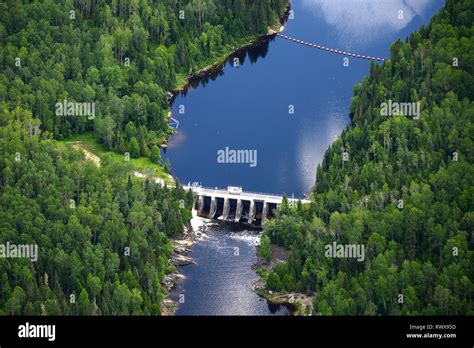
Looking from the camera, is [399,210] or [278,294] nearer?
[278,294]

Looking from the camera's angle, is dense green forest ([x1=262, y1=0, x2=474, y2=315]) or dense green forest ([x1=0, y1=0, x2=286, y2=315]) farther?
dense green forest ([x1=0, y1=0, x2=286, y2=315])

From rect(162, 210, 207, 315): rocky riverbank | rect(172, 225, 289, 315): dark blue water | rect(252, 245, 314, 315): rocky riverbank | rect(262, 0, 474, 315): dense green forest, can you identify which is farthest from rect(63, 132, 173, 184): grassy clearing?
rect(252, 245, 314, 315): rocky riverbank

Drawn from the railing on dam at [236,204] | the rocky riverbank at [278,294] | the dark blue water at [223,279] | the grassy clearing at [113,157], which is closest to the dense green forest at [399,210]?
the rocky riverbank at [278,294]

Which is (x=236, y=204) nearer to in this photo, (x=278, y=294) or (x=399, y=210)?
(x=278, y=294)

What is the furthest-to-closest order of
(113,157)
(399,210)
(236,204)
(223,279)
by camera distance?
(113,157)
(236,204)
(223,279)
(399,210)

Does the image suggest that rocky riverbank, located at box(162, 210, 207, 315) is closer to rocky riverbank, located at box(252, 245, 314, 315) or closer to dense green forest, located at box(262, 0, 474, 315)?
rocky riverbank, located at box(252, 245, 314, 315)

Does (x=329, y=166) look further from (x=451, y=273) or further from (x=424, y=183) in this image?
(x=451, y=273)

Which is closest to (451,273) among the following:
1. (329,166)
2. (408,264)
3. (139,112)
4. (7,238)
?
(408,264)


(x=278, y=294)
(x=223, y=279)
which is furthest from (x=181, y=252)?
(x=278, y=294)

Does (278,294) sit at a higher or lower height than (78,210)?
lower
